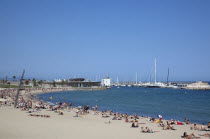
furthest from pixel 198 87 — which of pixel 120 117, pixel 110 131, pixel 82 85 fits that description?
pixel 110 131

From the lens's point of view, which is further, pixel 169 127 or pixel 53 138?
pixel 169 127

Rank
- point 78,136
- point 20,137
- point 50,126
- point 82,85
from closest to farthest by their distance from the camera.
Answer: point 20,137, point 78,136, point 50,126, point 82,85

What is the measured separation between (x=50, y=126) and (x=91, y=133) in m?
4.47

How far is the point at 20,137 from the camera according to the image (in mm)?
17703

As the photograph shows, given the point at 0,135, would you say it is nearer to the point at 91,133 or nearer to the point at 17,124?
the point at 17,124

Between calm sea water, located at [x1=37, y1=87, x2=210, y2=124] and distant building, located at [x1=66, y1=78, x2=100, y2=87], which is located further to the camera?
distant building, located at [x1=66, y1=78, x2=100, y2=87]

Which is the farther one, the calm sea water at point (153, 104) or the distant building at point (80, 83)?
the distant building at point (80, 83)

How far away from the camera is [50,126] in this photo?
891 inches

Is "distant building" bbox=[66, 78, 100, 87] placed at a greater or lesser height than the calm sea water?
greater

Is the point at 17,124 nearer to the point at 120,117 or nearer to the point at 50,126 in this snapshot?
the point at 50,126

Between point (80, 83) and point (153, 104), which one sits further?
point (80, 83)

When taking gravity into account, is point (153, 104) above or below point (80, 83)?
below

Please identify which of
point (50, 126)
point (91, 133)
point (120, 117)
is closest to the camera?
point (91, 133)

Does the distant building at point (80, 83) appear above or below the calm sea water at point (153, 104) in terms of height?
above
